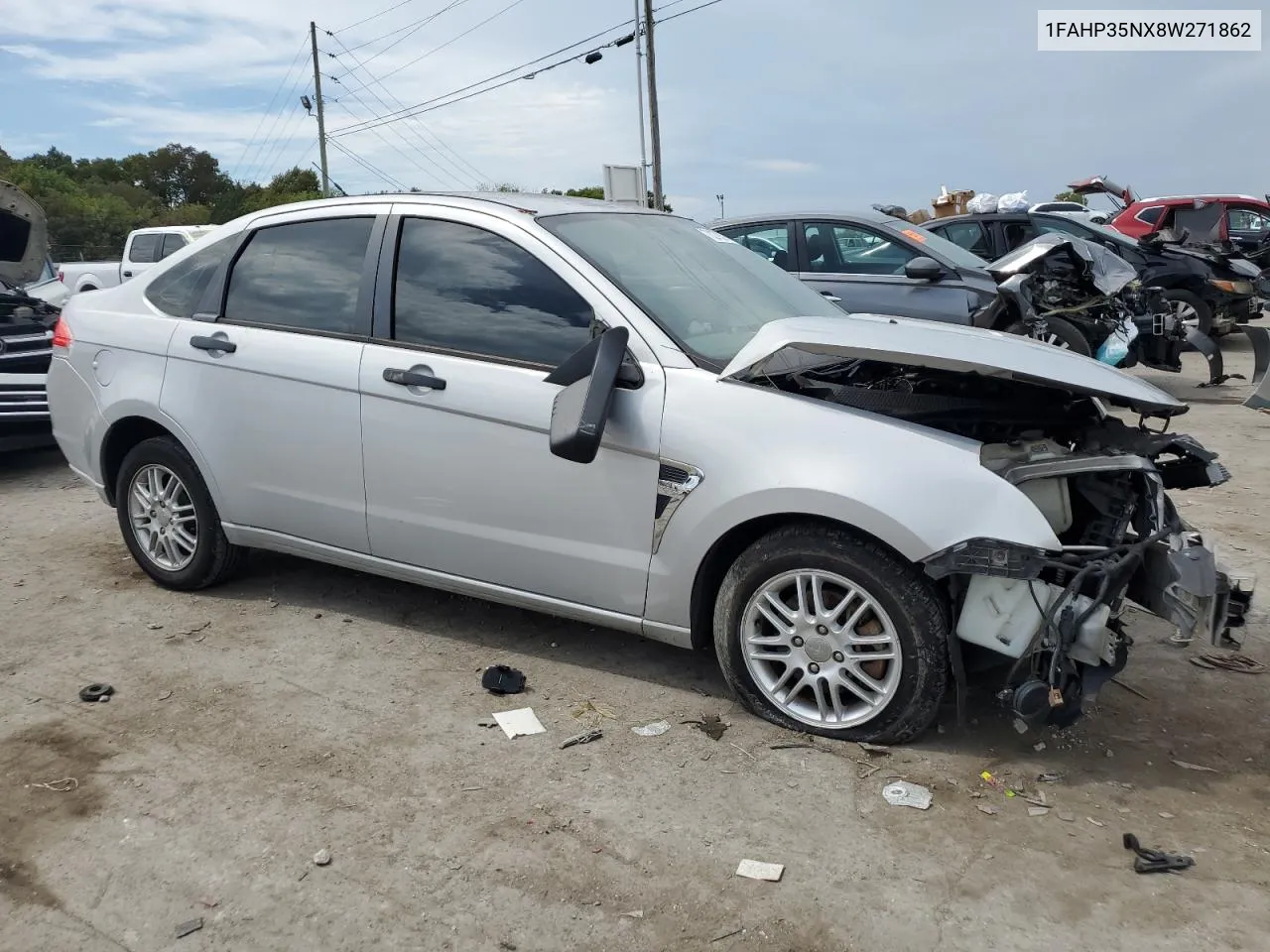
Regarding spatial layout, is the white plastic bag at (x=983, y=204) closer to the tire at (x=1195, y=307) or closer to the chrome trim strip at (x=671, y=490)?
Result: the tire at (x=1195, y=307)

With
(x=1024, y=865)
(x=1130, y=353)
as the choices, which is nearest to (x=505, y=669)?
(x=1024, y=865)

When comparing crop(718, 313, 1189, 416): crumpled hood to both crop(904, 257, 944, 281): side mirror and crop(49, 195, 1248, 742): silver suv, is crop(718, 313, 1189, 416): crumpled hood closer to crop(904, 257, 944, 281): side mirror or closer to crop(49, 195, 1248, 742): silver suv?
crop(49, 195, 1248, 742): silver suv

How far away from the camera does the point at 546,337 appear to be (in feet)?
12.6

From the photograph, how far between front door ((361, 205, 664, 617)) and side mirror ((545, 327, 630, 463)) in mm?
137

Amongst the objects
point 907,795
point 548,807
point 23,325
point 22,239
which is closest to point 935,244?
point 907,795

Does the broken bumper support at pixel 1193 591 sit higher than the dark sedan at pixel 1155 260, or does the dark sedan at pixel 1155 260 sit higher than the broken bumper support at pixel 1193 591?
the dark sedan at pixel 1155 260

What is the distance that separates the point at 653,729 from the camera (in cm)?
365

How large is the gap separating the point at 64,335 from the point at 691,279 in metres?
3.21

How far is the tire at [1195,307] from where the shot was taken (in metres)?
11.7

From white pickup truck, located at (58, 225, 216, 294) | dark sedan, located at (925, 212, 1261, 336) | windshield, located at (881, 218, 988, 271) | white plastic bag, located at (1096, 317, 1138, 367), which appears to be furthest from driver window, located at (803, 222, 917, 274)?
white pickup truck, located at (58, 225, 216, 294)

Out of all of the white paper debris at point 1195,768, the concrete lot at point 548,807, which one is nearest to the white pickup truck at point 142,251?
the concrete lot at point 548,807

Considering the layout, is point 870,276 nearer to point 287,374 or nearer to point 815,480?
point 287,374

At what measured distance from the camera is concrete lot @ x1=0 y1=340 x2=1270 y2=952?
265 cm

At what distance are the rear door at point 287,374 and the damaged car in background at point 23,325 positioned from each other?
9.37 ft
